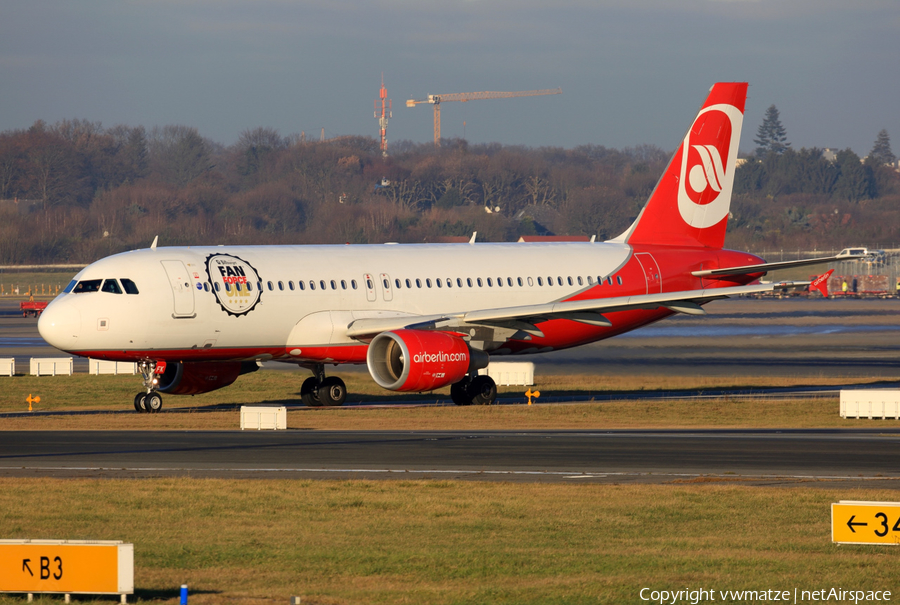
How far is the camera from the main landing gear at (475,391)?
39250 millimetres

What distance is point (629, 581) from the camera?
14.2m

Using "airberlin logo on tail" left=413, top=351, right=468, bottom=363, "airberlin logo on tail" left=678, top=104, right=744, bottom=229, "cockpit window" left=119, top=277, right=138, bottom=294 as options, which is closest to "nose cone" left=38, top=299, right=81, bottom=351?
"cockpit window" left=119, top=277, right=138, bottom=294

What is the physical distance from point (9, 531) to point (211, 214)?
15808 cm

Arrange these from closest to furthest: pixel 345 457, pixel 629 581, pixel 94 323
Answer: pixel 629 581 < pixel 345 457 < pixel 94 323

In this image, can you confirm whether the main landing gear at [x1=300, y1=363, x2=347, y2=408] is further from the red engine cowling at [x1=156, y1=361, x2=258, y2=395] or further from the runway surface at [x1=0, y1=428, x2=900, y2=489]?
the runway surface at [x1=0, y1=428, x2=900, y2=489]

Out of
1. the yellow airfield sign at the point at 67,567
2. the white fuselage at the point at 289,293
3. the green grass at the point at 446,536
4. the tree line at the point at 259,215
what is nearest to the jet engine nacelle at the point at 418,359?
→ the white fuselage at the point at 289,293

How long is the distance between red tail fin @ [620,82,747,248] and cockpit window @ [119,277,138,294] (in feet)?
58.8

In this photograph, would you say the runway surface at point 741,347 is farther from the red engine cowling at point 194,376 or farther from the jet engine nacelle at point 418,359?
the jet engine nacelle at point 418,359

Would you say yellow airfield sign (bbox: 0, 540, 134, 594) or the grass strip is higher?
yellow airfield sign (bbox: 0, 540, 134, 594)

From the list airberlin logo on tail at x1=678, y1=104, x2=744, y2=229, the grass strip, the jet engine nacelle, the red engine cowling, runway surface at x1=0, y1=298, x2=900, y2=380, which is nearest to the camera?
the grass strip

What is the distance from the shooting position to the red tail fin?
45031 millimetres

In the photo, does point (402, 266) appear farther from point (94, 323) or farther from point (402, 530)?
point (402, 530)

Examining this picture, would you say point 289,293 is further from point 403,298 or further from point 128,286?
point 128,286

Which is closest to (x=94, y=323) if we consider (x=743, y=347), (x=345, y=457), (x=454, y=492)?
(x=345, y=457)
